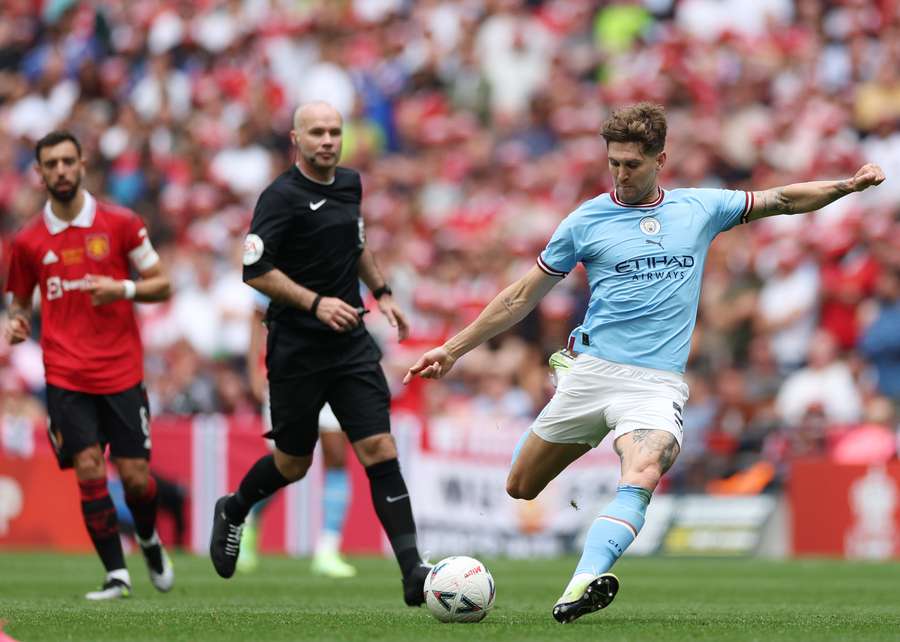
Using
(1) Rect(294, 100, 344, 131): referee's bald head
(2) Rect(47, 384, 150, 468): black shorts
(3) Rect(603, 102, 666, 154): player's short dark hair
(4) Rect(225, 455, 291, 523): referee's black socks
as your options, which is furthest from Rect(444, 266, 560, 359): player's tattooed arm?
(2) Rect(47, 384, 150, 468): black shorts

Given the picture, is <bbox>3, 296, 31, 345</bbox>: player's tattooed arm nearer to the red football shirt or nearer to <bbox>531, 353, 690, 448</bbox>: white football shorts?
the red football shirt

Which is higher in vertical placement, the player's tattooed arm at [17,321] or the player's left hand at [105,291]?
the player's left hand at [105,291]

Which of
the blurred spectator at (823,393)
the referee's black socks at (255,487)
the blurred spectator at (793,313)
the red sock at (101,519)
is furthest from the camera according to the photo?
the blurred spectator at (793,313)

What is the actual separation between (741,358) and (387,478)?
869 centimetres

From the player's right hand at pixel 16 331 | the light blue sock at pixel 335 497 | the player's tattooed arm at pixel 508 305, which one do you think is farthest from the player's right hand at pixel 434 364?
the light blue sock at pixel 335 497

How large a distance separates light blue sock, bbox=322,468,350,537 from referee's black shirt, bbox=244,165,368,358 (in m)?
4.06

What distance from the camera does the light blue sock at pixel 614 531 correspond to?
757 cm

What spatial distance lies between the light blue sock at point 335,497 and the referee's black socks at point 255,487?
351cm

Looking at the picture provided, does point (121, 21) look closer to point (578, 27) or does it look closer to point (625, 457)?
point (578, 27)

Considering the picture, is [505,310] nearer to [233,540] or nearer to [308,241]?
[308,241]

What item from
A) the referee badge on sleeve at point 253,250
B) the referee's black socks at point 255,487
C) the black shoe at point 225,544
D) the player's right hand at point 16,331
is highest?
the referee badge on sleeve at point 253,250

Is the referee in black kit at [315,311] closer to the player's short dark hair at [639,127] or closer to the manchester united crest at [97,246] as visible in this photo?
the manchester united crest at [97,246]

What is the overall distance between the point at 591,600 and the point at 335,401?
8.19 ft

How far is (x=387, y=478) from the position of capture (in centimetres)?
921
